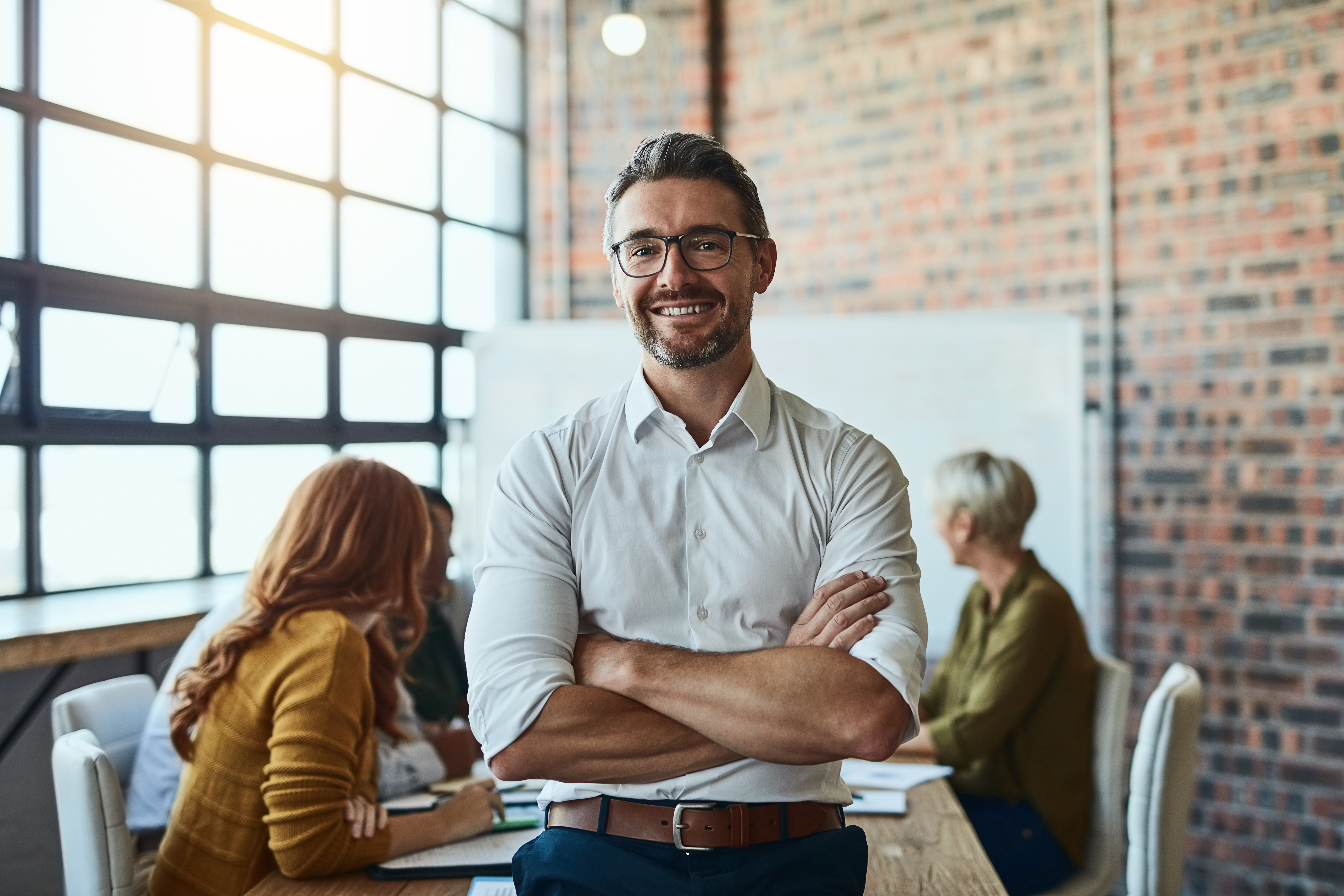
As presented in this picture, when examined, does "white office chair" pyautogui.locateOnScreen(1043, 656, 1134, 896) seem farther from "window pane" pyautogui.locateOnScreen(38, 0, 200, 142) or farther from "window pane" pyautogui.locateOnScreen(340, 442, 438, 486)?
"window pane" pyautogui.locateOnScreen(38, 0, 200, 142)

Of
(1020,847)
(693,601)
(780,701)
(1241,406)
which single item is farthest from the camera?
(1241,406)

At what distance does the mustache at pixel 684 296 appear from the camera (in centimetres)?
159

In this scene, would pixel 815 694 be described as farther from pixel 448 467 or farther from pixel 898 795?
pixel 448 467

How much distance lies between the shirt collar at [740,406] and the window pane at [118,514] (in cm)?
245

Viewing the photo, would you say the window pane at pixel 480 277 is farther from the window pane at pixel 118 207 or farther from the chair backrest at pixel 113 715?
the chair backrest at pixel 113 715

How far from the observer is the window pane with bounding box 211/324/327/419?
12.2 ft

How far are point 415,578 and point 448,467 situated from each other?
8.72 ft

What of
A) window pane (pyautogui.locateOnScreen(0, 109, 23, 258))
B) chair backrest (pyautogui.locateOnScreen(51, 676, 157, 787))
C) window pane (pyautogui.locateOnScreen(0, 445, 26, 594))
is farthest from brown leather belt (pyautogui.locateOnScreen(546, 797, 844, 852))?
window pane (pyautogui.locateOnScreen(0, 109, 23, 258))

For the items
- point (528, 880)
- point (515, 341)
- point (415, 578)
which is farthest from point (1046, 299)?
point (528, 880)

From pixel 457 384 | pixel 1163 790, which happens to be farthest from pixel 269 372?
pixel 1163 790

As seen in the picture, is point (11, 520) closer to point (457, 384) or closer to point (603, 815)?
point (457, 384)

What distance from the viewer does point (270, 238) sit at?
3.89m

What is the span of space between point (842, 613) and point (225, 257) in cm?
305

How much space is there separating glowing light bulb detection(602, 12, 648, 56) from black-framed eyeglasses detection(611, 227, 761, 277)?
8.39ft
